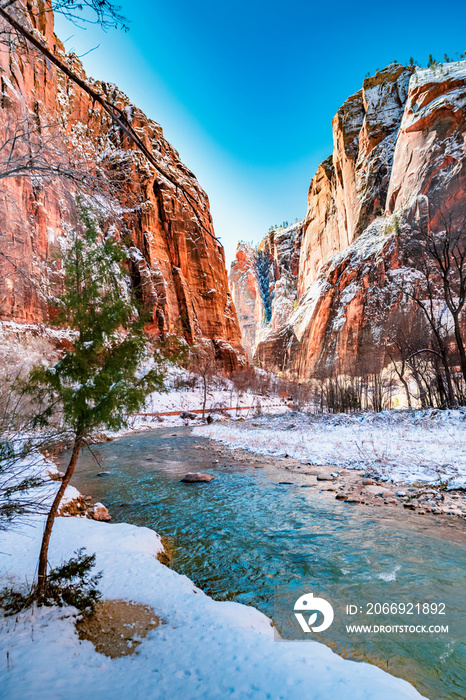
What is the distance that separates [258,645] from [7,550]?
12.0 feet

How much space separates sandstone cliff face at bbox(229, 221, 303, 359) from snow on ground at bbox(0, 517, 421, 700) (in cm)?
12705

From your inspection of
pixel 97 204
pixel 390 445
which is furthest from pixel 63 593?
pixel 390 445

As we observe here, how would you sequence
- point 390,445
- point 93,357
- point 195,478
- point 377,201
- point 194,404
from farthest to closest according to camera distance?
point 377,201 → point 194,404 → point 390,445 → point 195,478 → point 93,357

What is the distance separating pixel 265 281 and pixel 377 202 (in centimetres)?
10175

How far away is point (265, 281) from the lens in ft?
545

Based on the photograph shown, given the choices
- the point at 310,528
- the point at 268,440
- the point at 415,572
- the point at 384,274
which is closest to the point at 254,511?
the point at 310,528

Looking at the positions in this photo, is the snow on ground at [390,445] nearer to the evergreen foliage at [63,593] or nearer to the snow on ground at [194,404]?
the evergreen foliage at [63,593]

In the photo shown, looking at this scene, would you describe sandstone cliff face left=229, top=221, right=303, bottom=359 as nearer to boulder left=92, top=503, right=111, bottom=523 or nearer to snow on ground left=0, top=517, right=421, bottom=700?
boulder left=92, top=503, right=111, bottom=523

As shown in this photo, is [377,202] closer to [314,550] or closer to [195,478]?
[195,478]

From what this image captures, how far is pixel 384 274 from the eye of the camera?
56.1m

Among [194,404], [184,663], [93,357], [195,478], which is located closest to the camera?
[184,663]

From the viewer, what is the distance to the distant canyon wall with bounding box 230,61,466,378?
49812 millimetres

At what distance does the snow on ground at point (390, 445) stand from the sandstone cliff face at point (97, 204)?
356 inches

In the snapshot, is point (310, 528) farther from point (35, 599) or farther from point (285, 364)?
point (285, 364)
